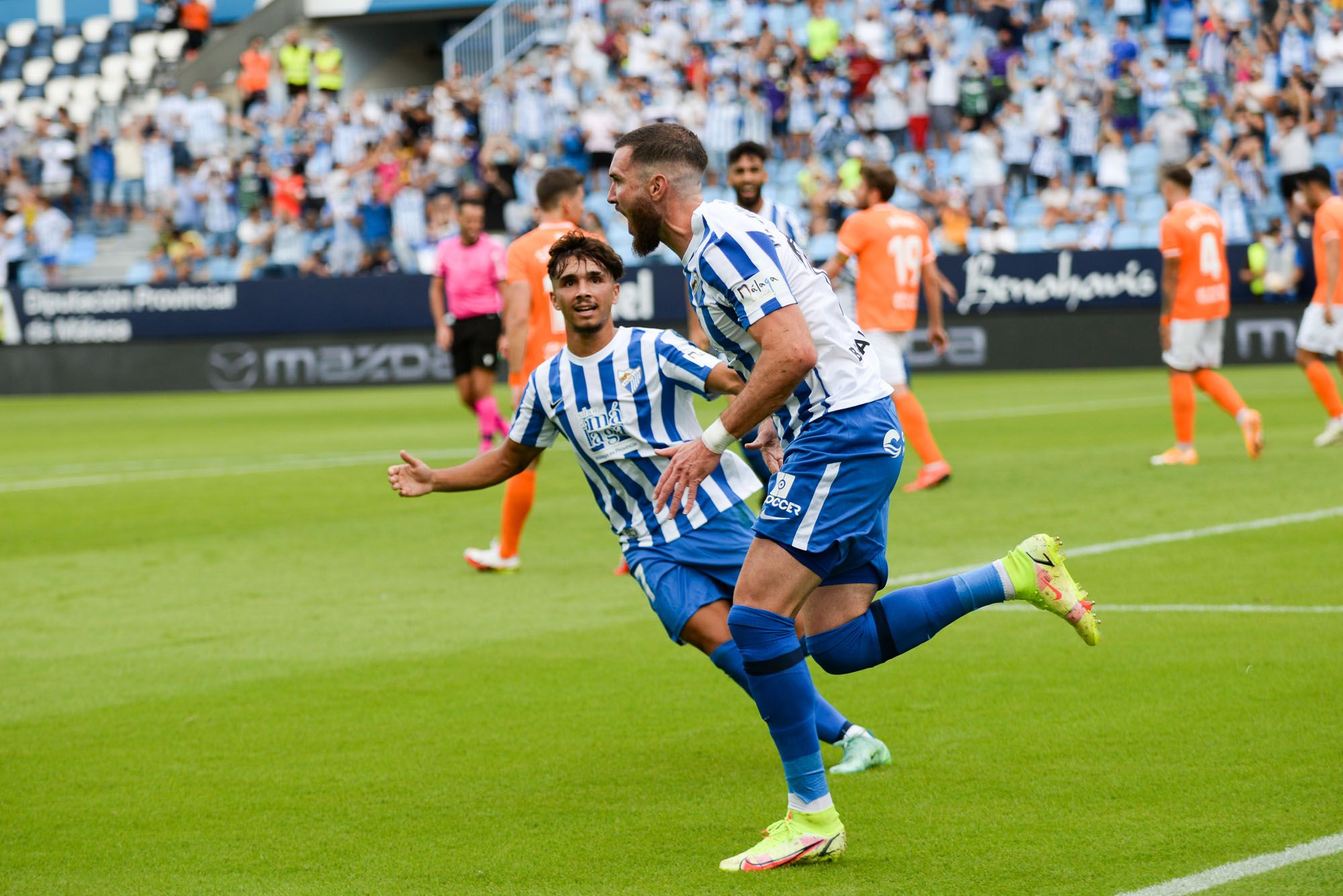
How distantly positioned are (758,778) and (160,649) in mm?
3544

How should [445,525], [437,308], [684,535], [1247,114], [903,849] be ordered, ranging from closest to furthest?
1. [903,849]
2. [684,535]
3. [445,525]
4. [437,308]
5. [1247,114]

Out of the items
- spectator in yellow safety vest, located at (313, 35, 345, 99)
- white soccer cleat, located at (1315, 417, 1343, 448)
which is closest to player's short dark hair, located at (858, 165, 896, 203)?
white soccer cleat, located at (1315, 417, 1343, 448)

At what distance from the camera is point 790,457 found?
4.53m

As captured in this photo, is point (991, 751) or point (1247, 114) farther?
point (1247, 114)

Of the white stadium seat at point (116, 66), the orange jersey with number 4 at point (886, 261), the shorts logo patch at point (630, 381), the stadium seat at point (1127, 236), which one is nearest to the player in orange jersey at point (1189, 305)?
the orange jersey with number 4 at point (886, 261)

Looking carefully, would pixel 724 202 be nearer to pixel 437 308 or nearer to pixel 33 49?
pixel 437 308

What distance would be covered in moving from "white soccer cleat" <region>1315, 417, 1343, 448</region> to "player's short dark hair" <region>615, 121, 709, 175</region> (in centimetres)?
1060

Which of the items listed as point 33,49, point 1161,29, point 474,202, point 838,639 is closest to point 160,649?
point 838,639

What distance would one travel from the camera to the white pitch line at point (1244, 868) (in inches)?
153

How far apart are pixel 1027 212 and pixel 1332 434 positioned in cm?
1413

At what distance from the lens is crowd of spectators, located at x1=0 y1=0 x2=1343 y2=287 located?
26.1 metres

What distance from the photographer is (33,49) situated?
41562 millimetres

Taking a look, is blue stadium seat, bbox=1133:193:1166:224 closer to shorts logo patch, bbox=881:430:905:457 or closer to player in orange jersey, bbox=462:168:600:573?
player in orange jersey, bbox=462:168:600:573

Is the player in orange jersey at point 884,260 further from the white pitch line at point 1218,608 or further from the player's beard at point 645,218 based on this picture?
the player's beard at point 645,218
